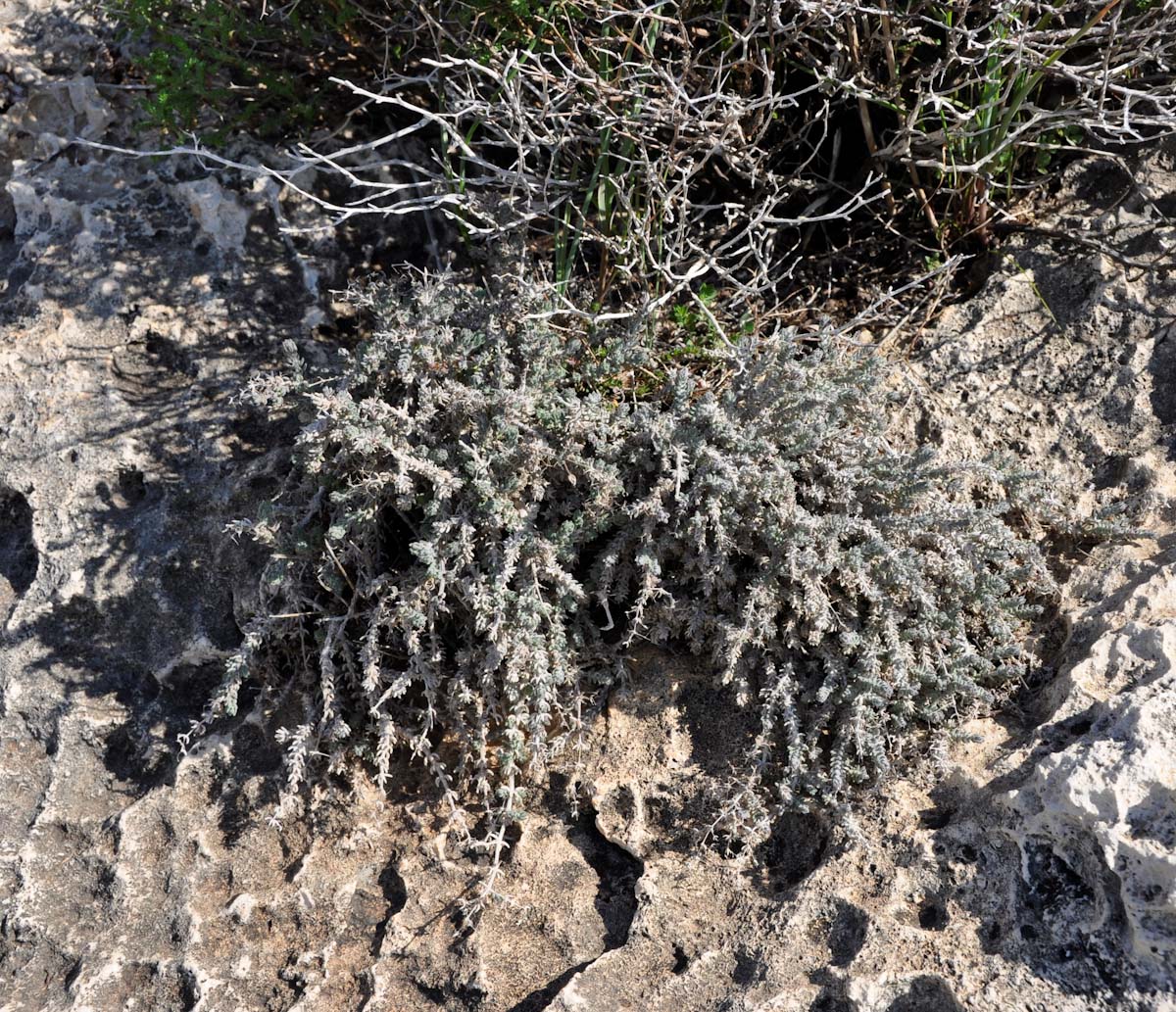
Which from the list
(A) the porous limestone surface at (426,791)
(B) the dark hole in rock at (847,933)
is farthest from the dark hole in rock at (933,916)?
(B) the dark hole in rock at (847,933)

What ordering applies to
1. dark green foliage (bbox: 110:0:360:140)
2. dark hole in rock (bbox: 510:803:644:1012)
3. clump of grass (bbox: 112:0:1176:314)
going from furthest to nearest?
dark green foliage (bbox: 110:0:360:140) → clump of grass (bbox: 112:0:1176:314) → dark hole in rock (bbox: 510:803:644:1012)

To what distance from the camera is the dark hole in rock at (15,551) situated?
2967 mm

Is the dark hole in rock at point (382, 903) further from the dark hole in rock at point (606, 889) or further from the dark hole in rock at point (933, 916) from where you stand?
the dark hole in rock at point (933, 916)

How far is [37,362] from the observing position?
126 inches

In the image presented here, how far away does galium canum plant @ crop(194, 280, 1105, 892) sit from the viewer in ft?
8.18

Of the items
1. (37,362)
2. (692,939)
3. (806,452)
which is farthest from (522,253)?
(692,939)

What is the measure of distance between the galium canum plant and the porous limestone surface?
14cm

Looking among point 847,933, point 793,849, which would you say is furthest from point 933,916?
point 793,849

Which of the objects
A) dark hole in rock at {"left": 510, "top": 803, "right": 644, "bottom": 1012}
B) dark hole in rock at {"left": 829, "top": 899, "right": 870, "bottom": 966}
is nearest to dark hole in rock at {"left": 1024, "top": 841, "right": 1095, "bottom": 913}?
dark hole in rock at {"left": 829, "top": 899, "right": 870, "bottom": 966}

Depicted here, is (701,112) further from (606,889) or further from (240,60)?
(606,889)

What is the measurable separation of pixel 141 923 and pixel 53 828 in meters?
0.39

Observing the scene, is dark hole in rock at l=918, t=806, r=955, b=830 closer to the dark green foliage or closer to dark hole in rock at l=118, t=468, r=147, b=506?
dark hole in rock at l=118, t=468, r=147, b=506

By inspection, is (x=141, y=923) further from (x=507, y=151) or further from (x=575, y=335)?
(x=507, y=151)

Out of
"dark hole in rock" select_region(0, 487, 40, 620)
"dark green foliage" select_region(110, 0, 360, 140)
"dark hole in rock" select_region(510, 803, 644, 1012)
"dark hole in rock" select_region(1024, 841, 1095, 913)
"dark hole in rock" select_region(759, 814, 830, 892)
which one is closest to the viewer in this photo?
"dark hole in rock" select_region(1024, 841, 1095, 913)
